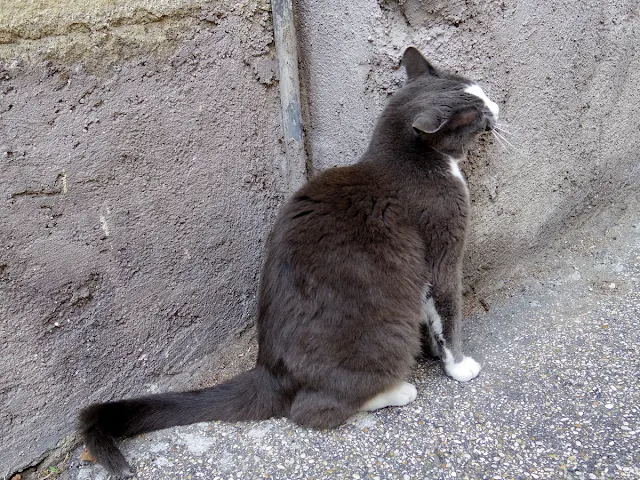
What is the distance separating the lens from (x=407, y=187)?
1948 mm

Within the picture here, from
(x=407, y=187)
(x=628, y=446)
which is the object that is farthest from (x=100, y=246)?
(x=628, y=446)

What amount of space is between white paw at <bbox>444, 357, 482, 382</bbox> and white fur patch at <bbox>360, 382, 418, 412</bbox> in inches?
6.8

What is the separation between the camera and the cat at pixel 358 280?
186 centimetres

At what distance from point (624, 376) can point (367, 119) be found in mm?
1313

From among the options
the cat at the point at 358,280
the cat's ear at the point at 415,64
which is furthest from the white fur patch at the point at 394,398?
the cat's ear at the point at 415,64

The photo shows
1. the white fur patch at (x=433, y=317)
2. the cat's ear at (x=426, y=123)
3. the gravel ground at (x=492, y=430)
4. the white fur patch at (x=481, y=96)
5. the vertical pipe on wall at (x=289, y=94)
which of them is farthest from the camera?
the vertical pipe on wall at (x=289, y=94)

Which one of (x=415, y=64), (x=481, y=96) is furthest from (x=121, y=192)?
(x=481, y=96)

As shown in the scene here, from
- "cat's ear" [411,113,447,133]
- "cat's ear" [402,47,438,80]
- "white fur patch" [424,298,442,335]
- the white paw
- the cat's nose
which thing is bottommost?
the white paw

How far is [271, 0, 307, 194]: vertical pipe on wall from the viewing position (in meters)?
2.19

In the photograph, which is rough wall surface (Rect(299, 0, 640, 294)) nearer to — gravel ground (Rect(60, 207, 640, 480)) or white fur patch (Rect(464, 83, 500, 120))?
white fur patch (Rect(464, 83, 500, 120))

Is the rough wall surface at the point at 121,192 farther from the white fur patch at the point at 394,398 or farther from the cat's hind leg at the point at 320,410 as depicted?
the white fur patch at the point at 394,398

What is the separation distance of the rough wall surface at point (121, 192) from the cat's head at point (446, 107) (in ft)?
1.95

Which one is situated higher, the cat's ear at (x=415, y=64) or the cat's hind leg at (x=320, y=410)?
the cat's ear at (x=415, y=64)

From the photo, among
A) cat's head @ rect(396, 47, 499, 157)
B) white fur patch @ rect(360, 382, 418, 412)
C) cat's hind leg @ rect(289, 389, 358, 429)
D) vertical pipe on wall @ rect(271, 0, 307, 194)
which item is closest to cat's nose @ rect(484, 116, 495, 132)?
cat's head @ rect(396, 47, 499, 157)
